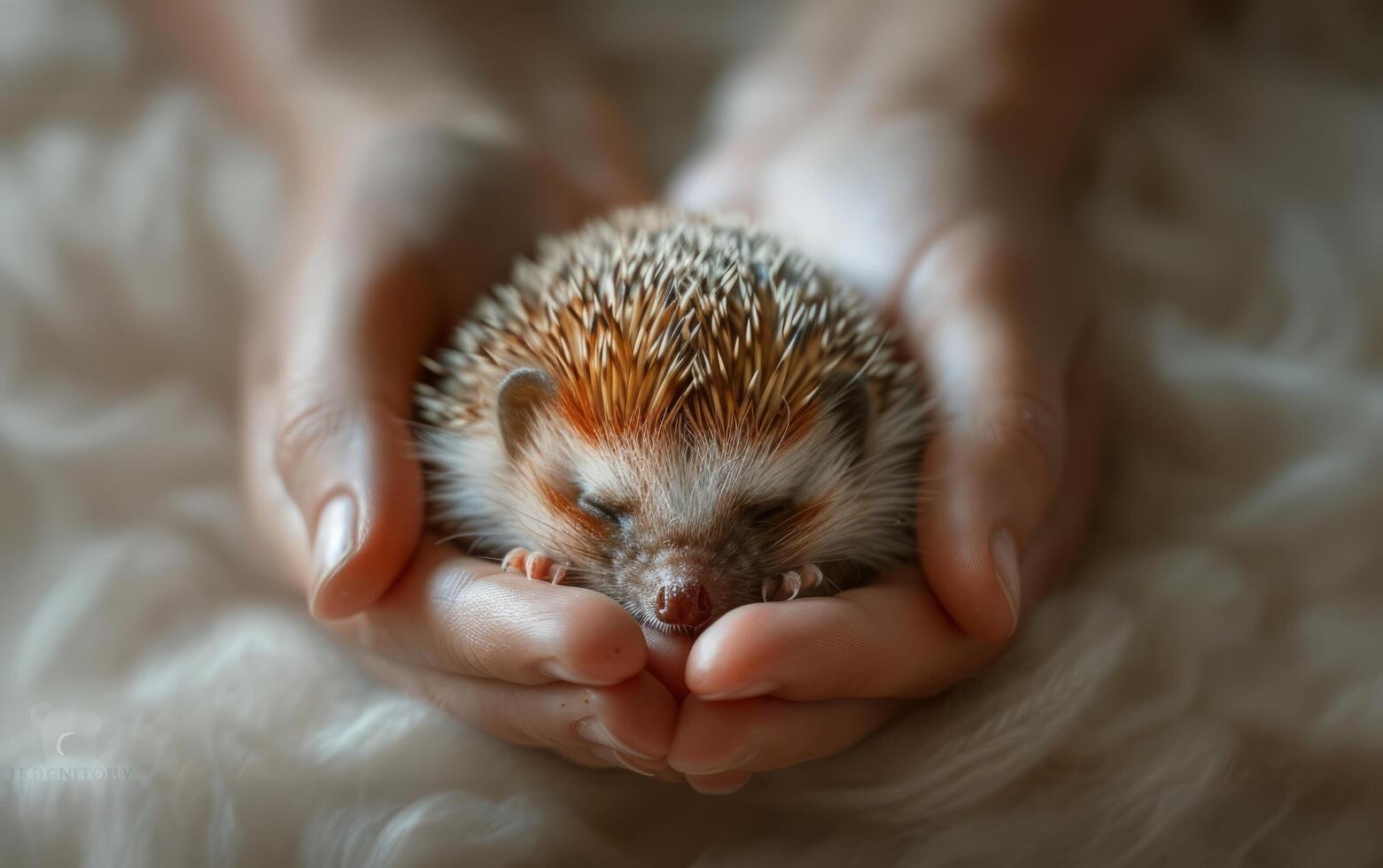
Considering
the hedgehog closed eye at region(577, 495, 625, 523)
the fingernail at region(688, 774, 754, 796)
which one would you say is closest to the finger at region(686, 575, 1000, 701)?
the fingernail at region(688, 774, 754, 796)

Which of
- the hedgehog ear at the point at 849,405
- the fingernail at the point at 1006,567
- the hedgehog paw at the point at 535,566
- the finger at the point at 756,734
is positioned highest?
the hedgehog ear at the point at 849,405

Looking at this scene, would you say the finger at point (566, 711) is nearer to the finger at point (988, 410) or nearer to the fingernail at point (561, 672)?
the fingernail at point (561, 672)

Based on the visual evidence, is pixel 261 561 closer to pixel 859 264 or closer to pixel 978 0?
pixel 859 264

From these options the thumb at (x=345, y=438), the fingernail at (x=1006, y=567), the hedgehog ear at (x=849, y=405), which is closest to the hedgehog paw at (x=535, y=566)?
the thumb at (x=345, y=438)

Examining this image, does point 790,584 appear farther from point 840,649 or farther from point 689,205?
point 689,205

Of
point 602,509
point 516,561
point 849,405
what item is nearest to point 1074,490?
point 849,405
